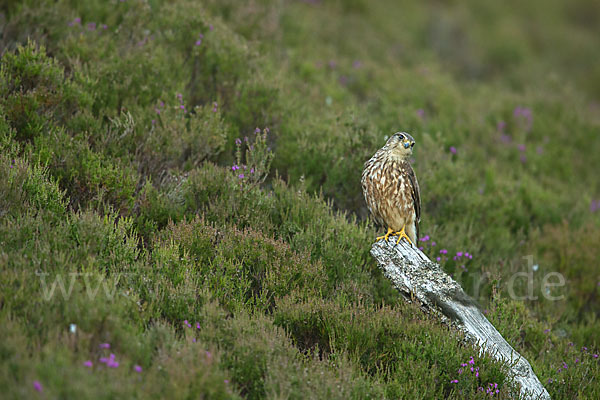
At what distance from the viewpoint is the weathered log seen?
4.34 m

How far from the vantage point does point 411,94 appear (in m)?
8.88

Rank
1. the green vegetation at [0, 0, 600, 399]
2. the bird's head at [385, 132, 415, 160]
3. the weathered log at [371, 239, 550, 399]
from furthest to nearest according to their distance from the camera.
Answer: the bird's head at [385, 132, 415, 160] < the weathered log at [371, 239, 550, 399] < the green vegetation at [0, 0, 600, 399]

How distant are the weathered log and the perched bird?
411 millimetres

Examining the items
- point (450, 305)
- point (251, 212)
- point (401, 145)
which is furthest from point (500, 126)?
point (251, 212)

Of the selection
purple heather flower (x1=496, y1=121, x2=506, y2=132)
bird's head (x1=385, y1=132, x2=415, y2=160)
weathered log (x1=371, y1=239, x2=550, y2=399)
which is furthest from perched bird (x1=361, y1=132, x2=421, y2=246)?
purple heather flower (x1=496, y1=121, x2=506, y2=132)

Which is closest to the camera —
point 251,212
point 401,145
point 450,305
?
point 450,305

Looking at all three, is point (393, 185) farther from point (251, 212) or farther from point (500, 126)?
point (500, 126)

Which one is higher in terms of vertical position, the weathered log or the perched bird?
the perched bird

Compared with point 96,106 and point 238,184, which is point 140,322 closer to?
point 238,184

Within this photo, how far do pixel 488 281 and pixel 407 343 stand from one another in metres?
2.22

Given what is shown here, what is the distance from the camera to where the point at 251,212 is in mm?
5082

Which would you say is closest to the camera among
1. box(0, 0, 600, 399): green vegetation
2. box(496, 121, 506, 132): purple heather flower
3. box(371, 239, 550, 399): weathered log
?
box(0, 0, 600, 399): green vegetation

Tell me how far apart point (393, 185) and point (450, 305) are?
1.18 metres

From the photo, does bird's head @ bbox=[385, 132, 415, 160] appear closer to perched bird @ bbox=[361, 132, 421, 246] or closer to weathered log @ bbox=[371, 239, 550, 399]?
perched bird @ bbox=[361, 132, 421, 246]
